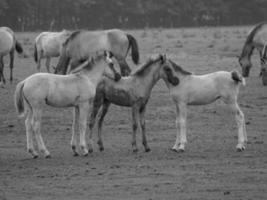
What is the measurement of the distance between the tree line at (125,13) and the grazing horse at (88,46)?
41.8 m

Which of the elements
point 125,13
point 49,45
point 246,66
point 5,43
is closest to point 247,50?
point 246,66

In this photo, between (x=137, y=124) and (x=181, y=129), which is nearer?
(x=181, y=129)

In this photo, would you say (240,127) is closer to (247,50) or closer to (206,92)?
(206,92)

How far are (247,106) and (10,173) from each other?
25.6 ft

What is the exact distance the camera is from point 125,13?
74.6m

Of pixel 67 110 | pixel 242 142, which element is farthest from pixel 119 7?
pixel 242 142

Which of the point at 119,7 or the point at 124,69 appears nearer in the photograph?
the point at 124,69

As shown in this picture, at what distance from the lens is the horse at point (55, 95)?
12797mm

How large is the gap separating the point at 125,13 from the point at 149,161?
62.5 m

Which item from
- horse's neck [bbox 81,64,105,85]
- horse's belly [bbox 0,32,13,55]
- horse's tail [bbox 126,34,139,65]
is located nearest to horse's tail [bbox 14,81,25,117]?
horse's neck [bbox 81,64,105,85]

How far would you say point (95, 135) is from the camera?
15.2 metres

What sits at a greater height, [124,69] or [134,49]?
[134,49]

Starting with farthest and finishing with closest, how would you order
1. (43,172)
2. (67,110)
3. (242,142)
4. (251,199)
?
1. (67,110)
2. (242,142)
3. (43,172)
4. (251,199)

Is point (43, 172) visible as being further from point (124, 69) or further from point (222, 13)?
point (222, 13)
